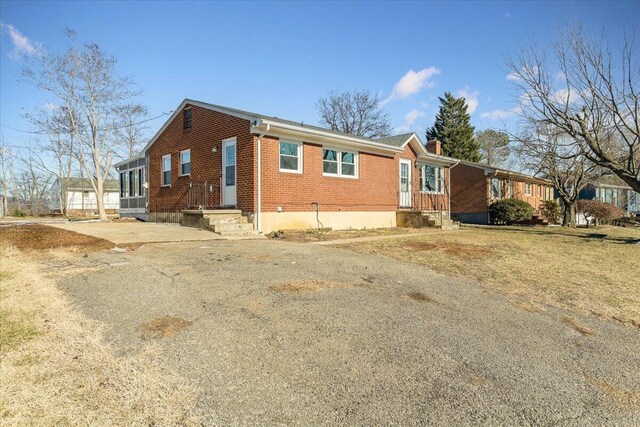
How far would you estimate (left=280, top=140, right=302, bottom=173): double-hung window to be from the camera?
12.7 meters

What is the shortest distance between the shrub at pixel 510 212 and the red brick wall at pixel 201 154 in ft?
58.4

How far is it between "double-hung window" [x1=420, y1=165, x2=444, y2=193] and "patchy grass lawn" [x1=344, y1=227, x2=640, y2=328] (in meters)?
8.68

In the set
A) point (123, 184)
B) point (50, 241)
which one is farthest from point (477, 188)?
point (50, 241)

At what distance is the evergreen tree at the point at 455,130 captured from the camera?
41.8 m

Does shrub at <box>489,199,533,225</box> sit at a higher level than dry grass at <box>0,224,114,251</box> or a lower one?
higher

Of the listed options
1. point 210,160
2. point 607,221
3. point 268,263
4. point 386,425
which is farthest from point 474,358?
point 607,221

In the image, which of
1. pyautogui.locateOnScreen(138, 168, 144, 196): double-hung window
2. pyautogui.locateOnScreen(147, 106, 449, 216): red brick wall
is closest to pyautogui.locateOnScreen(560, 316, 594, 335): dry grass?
pyautogui.locateOnScreen(147, 106, 449, 216): red brick wall

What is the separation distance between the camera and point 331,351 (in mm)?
Answer: 3279

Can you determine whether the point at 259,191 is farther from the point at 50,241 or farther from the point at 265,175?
the point at 50,241

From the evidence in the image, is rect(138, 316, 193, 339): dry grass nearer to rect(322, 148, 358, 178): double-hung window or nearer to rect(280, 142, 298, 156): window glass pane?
rect(280, 142, 298, 156): window glass pane

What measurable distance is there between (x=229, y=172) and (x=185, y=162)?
348cm

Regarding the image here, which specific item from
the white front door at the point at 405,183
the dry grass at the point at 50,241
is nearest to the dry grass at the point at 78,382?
the dry grass at the point at 50,241

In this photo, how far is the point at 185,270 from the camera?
20.2 ft

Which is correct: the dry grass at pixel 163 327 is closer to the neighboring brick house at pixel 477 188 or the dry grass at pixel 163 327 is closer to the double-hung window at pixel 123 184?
the double-hung window at pixel 123 184
